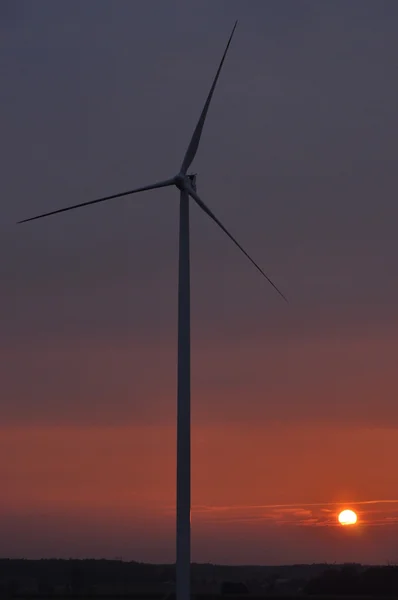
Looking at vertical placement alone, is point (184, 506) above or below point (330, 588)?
below

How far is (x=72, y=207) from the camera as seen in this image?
54.6 m

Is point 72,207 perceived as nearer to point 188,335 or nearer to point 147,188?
point 147,188

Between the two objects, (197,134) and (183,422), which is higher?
(197,134)

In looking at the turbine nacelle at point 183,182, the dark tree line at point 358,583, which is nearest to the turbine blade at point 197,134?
the turbine nacelle at point 183,182

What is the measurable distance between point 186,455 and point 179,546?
3.78 m

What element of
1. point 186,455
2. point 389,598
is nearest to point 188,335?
point 186,455

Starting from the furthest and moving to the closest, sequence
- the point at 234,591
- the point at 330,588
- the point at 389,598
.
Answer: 1. the point at 330,588
2. the point at 234,591
3. the point at 389,598

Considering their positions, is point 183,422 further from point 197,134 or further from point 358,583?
point 358,583

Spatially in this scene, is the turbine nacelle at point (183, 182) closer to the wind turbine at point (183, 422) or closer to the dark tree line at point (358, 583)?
the wind turbine at point (183, 422)

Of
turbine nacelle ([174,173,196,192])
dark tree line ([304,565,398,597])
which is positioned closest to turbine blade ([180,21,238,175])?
turbine nacelle ([174,173,196,192])

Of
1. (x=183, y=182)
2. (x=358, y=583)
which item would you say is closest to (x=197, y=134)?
→ (x=183, y=182)

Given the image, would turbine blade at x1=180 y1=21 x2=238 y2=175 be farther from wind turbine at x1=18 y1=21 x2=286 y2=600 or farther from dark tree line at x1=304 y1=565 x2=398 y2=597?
dark tree line at x1=304 y1=565 x2=398 y2=597

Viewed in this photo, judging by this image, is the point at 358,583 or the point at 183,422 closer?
the point at 183,422

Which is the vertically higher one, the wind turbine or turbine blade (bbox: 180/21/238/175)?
turbine blade (bbox: 180/21/238/175)
